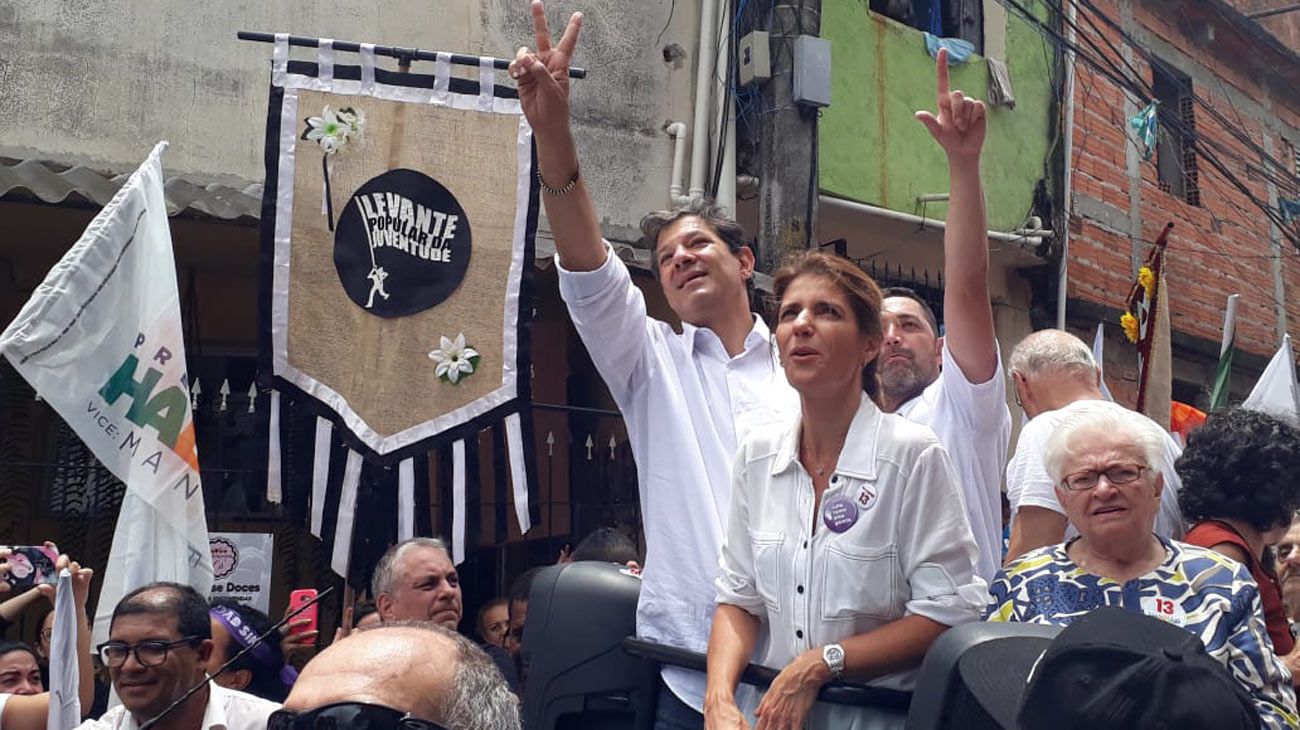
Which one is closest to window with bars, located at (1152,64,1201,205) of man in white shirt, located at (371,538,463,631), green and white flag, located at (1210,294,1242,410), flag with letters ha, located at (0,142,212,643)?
green and white flag, located at (1210,294,1242,410)

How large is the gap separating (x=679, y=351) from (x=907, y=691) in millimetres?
1021

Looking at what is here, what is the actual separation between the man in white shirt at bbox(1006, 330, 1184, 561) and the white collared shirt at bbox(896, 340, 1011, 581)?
0.69 ft

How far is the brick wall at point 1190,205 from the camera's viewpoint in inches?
439

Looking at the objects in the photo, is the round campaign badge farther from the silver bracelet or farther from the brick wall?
the brick wall

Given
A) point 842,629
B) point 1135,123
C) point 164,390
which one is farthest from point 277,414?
point 1135,123

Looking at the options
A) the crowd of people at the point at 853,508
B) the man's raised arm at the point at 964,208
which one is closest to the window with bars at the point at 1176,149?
the crowd of people at the point at 853,508

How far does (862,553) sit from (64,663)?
2.71m

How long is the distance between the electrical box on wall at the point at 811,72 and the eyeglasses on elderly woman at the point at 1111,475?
15.6 ft

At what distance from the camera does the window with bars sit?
1242 centimetres

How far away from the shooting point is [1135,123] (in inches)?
411

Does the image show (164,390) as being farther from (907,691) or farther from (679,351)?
(907,691)

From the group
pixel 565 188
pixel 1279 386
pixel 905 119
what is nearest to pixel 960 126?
pixel 565 188

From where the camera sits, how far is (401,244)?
17.7ft

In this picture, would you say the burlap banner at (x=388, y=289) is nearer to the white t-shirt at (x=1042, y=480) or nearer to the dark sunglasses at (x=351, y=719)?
the white t-shirt at (x=1042, y=480)
